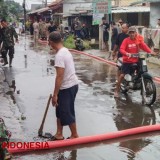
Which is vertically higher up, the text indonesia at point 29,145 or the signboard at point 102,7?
the signboard at point 102,7

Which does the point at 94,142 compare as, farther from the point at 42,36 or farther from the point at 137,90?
the point at 42,36

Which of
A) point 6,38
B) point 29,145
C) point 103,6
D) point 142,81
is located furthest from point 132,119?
point 103,6

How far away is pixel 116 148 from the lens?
646 cm

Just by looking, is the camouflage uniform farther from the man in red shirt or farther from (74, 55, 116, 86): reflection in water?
the man in red shirt

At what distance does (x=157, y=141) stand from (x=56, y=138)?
161 centimetres

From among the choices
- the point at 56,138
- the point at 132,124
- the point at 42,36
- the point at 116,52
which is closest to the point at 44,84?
the point at 116,52

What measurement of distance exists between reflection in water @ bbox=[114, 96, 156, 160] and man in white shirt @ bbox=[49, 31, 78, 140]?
95 cm

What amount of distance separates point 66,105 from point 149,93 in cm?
347

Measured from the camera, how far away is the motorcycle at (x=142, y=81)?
940 centimetres

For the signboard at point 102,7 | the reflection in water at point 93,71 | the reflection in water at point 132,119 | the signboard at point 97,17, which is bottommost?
the reflection in water at point 93,71

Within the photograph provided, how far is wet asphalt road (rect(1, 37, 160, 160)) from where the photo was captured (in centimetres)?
623

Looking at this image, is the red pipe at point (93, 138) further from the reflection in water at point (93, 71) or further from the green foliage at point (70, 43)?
the green foliage at point (70, 43)

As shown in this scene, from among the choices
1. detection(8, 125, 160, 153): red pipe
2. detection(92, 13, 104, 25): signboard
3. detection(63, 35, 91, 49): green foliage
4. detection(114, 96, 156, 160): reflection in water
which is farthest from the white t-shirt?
detection(63, 35, 91, 49): green foliage

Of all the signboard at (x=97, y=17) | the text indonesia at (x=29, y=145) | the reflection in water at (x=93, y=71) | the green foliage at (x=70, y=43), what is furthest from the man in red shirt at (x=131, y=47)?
the green foliage at (x=70, y=43)
